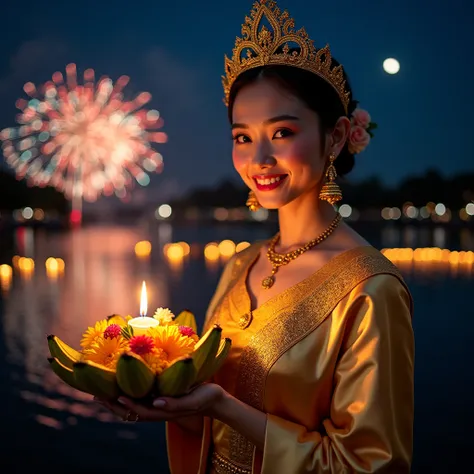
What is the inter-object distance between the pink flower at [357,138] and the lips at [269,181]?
1.03 feet

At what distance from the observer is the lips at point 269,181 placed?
182cm

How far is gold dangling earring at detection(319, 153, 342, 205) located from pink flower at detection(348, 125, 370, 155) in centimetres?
13

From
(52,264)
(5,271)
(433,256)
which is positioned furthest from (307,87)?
(433,256)

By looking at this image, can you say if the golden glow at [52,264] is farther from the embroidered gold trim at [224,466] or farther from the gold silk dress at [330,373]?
the gold silk dress at [330,373]

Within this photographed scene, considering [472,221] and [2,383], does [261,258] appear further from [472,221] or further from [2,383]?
[472,221]

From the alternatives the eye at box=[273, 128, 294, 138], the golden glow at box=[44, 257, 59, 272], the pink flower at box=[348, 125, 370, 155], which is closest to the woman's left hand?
the eye at box=[273, 128, 294, 138]

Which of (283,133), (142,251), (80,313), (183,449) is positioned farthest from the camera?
(142,251)

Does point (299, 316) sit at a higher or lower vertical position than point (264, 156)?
lower

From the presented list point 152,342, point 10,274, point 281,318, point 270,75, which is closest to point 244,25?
point 270,75

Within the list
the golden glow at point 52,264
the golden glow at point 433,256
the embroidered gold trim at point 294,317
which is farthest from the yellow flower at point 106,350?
the golden glow at point 433,256

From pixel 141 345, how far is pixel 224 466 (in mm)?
679

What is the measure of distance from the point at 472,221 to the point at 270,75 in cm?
5652

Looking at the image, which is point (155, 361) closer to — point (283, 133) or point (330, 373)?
point (330, 373)

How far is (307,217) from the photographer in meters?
1.96
